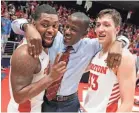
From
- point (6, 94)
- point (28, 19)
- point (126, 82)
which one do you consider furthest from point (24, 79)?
point (6, 94)

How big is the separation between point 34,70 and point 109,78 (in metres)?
0.51

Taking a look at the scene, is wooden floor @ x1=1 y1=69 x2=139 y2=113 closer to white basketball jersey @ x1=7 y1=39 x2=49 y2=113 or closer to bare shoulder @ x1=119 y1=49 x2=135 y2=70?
white basketball jersey @ x1=7 y1=39 x2=49 y2=113

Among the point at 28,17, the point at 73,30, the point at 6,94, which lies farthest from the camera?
the point at 28,17

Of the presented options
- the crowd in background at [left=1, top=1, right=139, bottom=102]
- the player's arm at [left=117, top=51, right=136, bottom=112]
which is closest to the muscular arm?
the player's arm at [left=117, top=51, right=136, bottom=112]

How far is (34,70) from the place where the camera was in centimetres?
183

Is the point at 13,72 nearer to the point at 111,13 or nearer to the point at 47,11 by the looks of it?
the point at 47,11

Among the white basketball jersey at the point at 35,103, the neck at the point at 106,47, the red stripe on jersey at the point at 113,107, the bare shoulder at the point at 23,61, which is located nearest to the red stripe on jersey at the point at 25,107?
the white basketball jersey at the point at 35,103

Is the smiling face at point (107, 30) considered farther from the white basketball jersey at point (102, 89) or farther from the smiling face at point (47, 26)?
the smiling face at point (47, 26)

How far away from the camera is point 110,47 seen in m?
1.97

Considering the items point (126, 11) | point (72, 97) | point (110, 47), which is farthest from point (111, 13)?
point (126, 11)

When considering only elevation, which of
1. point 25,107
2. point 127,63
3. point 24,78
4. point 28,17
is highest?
point 127,63

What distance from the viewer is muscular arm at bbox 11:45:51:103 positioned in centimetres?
175

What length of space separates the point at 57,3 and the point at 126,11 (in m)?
4.95

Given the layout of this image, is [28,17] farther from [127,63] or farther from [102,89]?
[127,63]
